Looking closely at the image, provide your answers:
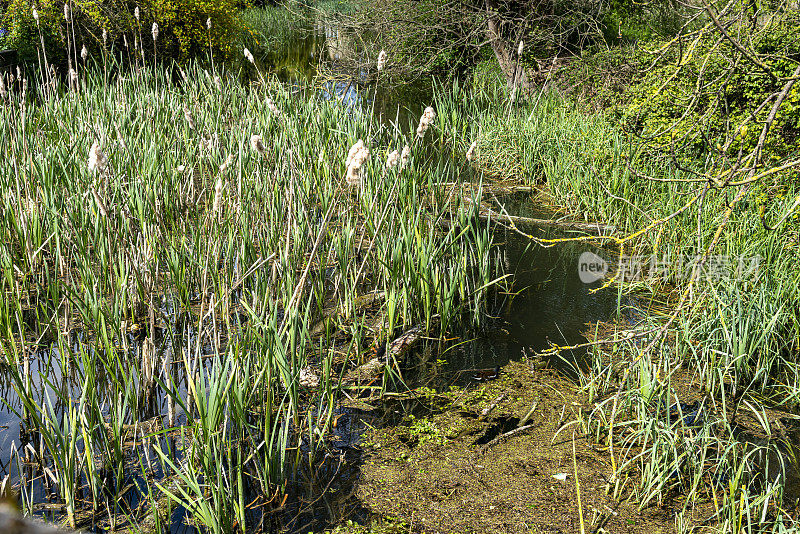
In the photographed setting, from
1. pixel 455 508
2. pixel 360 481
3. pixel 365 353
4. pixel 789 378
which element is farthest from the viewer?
pixel 365 353

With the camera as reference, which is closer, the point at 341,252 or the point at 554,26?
the point at 341,252

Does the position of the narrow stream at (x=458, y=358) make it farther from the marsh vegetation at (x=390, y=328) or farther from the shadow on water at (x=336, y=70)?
the shadow on water at (x=336, y=70)

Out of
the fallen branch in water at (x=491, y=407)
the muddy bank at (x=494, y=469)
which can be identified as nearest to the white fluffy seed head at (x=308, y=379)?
the muddy bank at (x=494, y=469)

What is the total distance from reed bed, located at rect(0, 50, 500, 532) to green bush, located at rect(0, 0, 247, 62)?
3.32 meters

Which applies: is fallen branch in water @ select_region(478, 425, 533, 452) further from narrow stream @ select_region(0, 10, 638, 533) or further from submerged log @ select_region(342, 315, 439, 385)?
submerged log @ select_region(342, 315, 439, 385)

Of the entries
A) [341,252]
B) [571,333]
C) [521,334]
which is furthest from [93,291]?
[571,333]

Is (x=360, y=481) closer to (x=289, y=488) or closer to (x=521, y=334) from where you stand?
(x=289, y=488)

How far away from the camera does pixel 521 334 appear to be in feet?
11.6

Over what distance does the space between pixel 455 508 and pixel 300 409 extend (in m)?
0.87

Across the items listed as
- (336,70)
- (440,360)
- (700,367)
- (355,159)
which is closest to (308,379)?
(440,360)

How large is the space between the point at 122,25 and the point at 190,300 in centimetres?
718

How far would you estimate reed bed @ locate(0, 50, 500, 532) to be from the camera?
2.12 metres

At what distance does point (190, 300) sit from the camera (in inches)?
132

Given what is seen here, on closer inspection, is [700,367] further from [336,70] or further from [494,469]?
[336,70]
